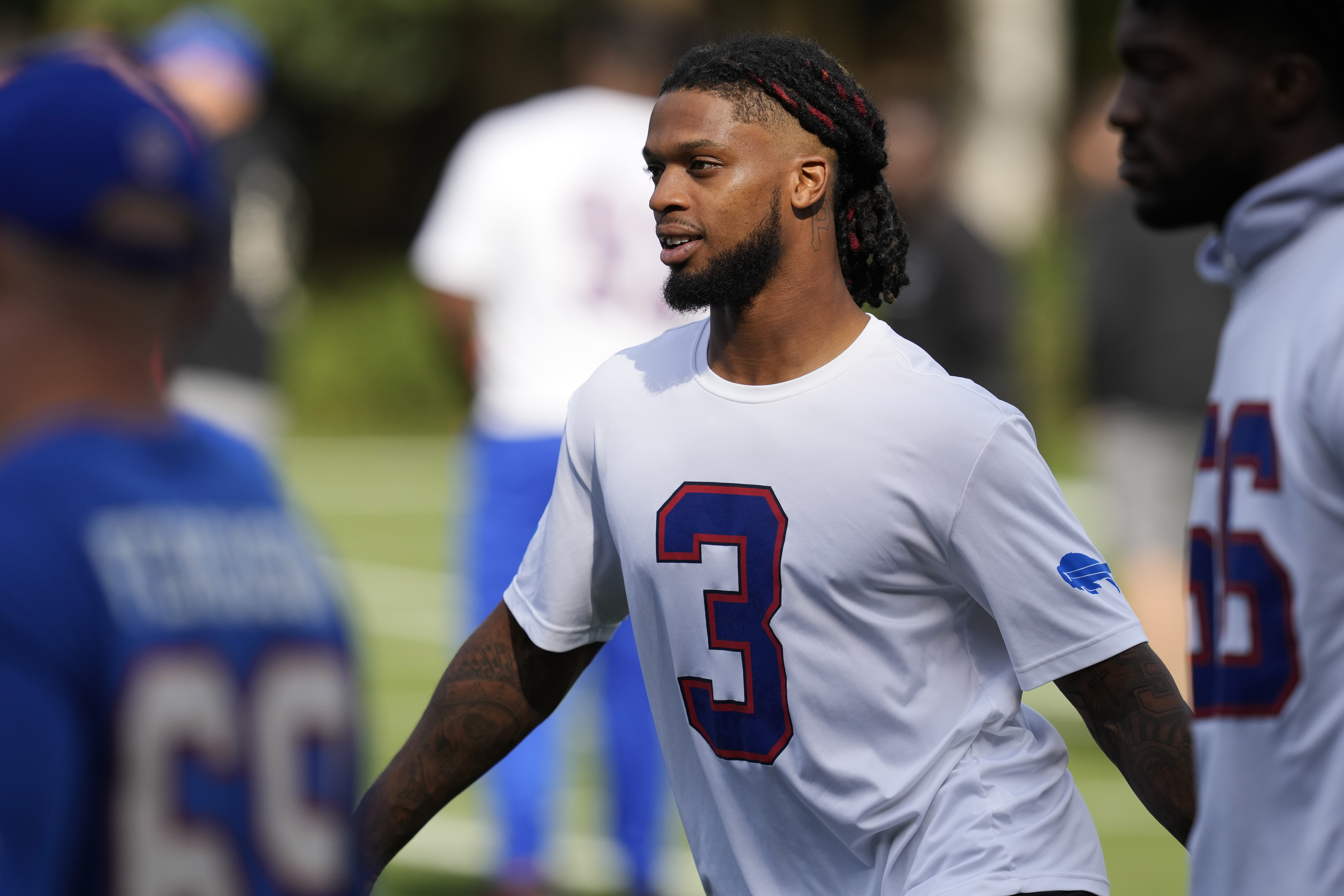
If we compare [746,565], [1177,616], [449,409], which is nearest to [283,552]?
[746,565]

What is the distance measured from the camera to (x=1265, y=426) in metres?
2.56

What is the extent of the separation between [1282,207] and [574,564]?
Answer: 1.57 m

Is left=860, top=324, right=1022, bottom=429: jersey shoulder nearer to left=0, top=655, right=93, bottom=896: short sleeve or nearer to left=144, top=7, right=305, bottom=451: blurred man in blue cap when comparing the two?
left=0, top=655, right=93, bottom=896: short sleeve

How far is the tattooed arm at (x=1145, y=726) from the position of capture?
3115 millimetres

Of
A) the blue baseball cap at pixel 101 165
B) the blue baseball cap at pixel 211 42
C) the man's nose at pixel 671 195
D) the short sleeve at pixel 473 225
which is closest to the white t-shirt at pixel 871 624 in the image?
the man's nose at pixel 671 195

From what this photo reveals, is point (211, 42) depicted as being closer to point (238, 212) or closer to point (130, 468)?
point (238, 212)

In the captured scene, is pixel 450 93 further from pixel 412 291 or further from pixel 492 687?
pixel 492 687

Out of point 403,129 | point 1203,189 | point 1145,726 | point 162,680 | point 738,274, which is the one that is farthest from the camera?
point 403,129

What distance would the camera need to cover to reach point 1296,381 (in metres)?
2.51

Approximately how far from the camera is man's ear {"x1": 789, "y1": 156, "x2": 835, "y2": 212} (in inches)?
141

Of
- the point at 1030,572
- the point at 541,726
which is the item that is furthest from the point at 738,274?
the point at 541,726

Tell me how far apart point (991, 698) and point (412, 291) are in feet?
76.6

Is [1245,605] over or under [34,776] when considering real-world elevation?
under

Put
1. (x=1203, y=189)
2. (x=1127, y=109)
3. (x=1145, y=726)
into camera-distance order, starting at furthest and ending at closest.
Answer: (x=1145, y=726) → (x=1127, y=109) → (x=1203, y=189)
